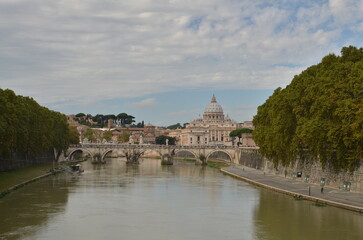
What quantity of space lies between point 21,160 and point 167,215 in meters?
37.9

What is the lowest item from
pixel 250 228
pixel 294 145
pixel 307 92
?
pixel 250 228

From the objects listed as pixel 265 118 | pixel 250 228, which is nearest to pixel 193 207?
pixel 250 228

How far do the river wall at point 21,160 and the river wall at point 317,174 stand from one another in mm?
27943

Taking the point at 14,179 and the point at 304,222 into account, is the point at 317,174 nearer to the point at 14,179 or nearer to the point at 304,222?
the point at 304,222

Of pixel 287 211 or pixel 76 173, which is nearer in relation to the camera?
pixel 287 211

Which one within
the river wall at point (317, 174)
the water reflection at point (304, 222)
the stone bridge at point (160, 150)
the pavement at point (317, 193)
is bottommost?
the water reflection at point (304, 222)

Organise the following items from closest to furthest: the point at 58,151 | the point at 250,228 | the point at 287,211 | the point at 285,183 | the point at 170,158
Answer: the point at 250,228
the point at 287,211
the point at 285,183
the point at 58,151
the point at 170,158

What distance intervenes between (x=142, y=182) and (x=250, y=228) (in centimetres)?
2855

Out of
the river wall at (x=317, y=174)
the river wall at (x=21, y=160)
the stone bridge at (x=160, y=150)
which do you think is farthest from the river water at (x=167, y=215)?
the stone bridge at (x=160, y=150)

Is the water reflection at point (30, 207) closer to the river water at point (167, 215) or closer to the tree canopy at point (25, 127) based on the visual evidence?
the river water at point (167, 215)

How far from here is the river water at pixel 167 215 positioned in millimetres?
28406

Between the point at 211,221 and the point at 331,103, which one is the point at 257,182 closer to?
the point at 331,103

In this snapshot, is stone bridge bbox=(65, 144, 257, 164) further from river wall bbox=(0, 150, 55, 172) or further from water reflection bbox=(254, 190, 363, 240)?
water reflection bbox=(254, 190, 363, 240)

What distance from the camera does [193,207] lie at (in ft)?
125
